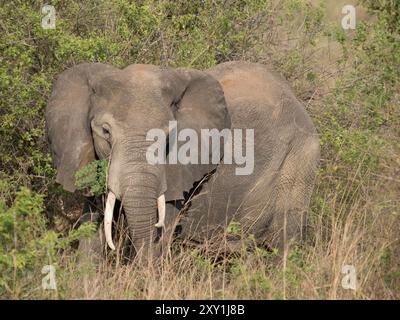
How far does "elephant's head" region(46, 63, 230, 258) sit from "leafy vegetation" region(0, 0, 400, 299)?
0.21m

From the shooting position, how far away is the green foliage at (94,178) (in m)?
7.77

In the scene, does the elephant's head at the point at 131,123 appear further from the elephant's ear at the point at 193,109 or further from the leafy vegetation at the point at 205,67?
the leafy vegetation at the point at 205,67

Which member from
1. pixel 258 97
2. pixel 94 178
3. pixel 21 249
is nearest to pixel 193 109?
pixel 258 97

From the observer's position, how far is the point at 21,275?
266 inches

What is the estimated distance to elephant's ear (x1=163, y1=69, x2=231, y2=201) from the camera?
323 inches

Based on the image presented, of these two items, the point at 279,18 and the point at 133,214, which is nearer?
the point at 133,214

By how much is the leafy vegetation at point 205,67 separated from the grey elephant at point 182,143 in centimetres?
20

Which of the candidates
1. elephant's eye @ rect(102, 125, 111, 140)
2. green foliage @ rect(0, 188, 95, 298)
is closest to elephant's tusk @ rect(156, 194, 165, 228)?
elephant's eye @ rect(102, 125, 111, 140)

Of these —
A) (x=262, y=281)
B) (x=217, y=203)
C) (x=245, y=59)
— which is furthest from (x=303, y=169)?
(x=262, y=281)

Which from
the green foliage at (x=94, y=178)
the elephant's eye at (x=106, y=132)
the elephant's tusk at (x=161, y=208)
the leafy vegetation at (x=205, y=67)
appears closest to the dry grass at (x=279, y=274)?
the leafy vegetation at (x=205, y=67)
